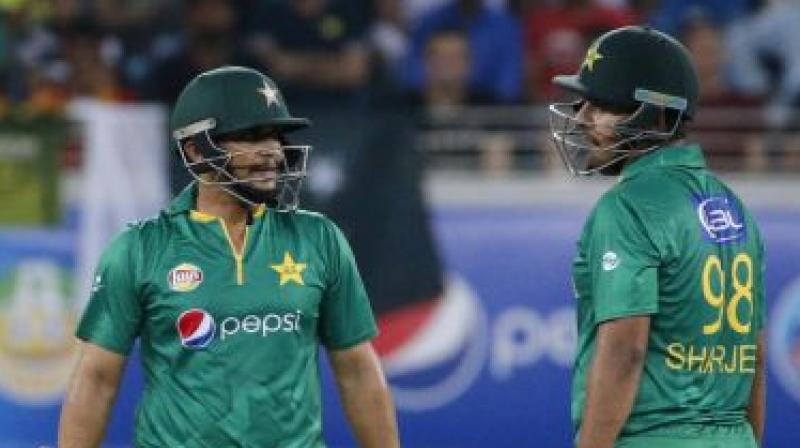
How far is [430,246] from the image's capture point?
11.7 meters

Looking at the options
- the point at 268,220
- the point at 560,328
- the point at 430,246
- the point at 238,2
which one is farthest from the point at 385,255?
the point at 268,220

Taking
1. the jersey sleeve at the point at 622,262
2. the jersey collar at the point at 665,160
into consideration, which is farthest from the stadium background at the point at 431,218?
the jersey sleeve at the point at 622,262

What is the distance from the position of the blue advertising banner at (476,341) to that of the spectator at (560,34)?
0.89 meters

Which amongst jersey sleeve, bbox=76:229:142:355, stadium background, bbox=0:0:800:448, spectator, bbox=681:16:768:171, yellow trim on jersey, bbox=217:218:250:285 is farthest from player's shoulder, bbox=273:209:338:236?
spectator, bbox=681:16:768:171

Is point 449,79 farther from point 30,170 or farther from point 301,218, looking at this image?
point 301,218

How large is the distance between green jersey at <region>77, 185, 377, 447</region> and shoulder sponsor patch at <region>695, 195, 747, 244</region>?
98 cm

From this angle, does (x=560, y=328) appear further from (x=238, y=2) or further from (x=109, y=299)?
(x=109, y=299)

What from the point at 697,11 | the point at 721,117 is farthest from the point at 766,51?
the point at 721,117

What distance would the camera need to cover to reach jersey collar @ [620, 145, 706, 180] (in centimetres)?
568

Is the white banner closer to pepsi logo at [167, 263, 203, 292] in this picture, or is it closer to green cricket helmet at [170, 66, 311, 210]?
green cricket helmet at [170, 66, 311, 210]

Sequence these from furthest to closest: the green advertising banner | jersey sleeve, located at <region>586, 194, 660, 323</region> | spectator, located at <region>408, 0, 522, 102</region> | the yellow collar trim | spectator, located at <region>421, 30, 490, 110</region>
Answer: spectator, located at <region>408, 0, 522, 102</region>
spectator, located at <region>421, 30, 490, 110</region>
the green advertising banner
the yellow collar trim
jersey sleeve, located at <region>586, 194, 660, 323</region>

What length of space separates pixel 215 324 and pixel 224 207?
13.2 inches

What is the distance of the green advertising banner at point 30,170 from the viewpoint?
11734mm

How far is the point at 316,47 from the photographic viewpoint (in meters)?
12.2
